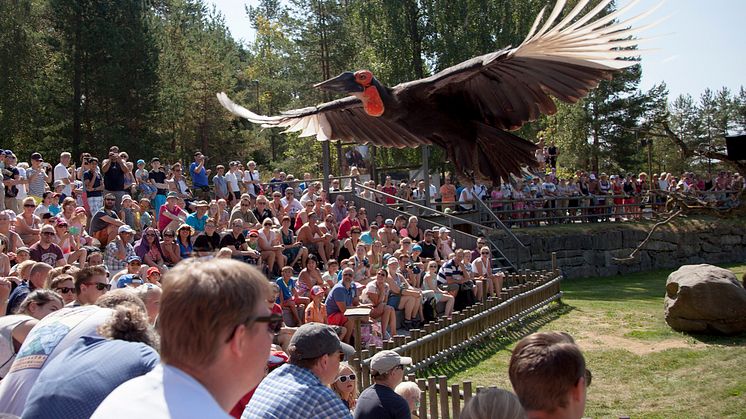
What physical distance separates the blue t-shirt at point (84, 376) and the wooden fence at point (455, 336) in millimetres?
4371

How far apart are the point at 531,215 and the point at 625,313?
7.70 meters

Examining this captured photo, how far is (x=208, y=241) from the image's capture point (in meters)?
10.6

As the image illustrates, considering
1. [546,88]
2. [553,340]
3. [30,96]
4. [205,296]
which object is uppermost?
[30,96]

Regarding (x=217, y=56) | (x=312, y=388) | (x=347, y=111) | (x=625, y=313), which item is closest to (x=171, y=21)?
(x=217, y=56)

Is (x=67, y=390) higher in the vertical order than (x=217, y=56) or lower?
lower

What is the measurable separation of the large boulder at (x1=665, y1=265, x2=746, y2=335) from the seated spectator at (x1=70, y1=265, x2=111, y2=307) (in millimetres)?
10785

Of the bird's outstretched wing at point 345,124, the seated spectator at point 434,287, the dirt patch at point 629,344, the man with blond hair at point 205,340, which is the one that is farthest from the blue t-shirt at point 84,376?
the dirt patch at point 629,344

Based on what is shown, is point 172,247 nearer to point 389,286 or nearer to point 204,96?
point 389,286

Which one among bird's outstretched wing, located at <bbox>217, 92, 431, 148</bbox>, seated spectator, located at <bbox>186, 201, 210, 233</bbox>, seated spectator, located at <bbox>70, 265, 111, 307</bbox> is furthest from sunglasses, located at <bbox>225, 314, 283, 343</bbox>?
seated spectator, located at <bbox>186, 201, 210, 233</bbox>

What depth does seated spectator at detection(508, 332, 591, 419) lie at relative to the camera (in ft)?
8.25

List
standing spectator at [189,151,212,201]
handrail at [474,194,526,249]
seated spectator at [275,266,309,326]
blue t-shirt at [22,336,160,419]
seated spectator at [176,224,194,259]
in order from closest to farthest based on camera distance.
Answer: blue t-shirt at [22,336,160,419]
seated spectator at [275,266,309,326]
seated spectator at [176,224,194,259]
standing spectator at [189,151,212,201]
handrail at [474,194,526,249]

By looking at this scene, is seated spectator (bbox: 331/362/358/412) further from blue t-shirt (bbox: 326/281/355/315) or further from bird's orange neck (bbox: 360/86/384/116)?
blue t-shirt (bbox: 326/281/355/315)

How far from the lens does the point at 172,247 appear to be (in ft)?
34.3

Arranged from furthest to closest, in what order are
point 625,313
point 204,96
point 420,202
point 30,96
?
1. point 204,96
2. point 30,96
3. point 420,202
4. point 625,313
